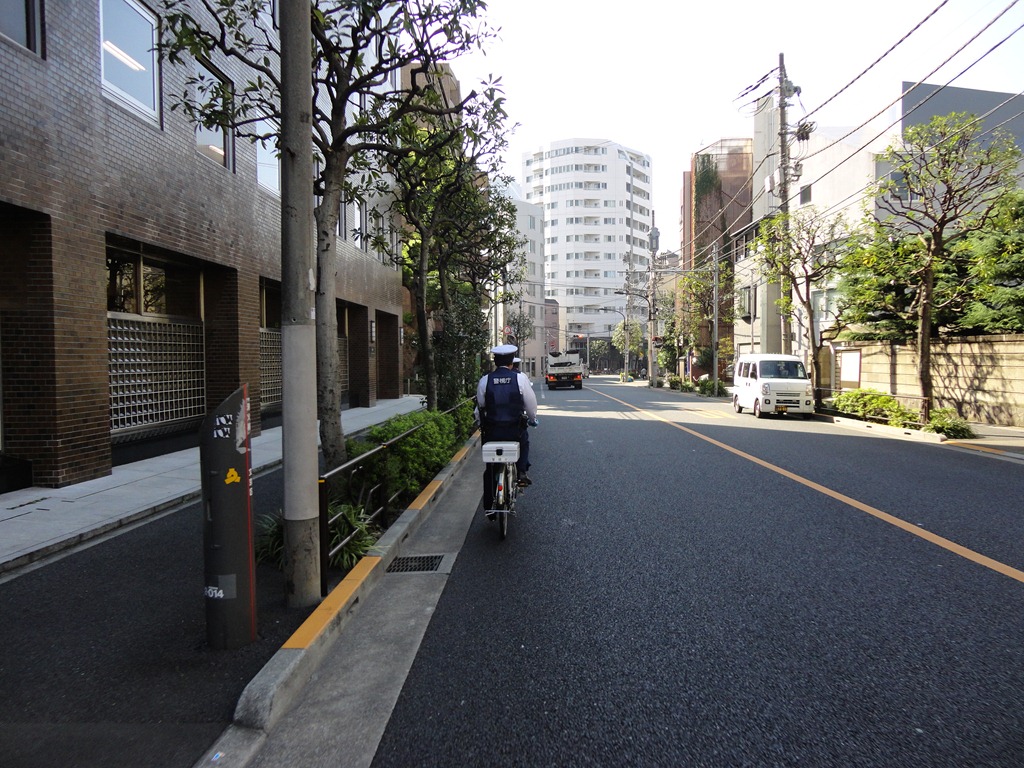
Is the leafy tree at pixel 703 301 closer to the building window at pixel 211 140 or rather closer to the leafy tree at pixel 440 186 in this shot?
the leafy tree at pixel 440 186

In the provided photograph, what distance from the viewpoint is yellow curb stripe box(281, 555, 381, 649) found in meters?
3.57

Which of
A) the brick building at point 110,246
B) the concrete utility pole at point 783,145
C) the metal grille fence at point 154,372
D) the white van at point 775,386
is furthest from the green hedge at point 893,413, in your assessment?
the metal grille fence at point 154,372

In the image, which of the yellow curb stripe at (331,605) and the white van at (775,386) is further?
the white van at (775,386)

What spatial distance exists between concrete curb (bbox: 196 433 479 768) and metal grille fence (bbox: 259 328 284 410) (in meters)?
12.1

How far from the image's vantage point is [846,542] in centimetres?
573

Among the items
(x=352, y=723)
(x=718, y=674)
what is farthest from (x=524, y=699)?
(x=718, y=674)

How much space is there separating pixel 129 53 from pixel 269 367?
8065 mm

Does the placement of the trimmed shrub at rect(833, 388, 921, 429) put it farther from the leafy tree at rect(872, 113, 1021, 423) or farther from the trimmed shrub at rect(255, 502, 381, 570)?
the trimmed shrub at rect(255, 502, 381, 570)

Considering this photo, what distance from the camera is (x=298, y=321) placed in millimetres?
4105

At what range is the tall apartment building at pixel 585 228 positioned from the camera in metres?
99.1

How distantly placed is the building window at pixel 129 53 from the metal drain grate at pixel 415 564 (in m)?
7.87

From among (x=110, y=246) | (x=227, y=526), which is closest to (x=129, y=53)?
(x=110, y=246)

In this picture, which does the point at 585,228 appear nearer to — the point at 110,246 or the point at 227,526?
the point at 110,246

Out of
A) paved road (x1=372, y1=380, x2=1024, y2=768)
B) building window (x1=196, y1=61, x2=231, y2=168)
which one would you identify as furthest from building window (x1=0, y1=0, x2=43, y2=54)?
paved road (x1=372, y1=380, x2=1024, y2=768)
